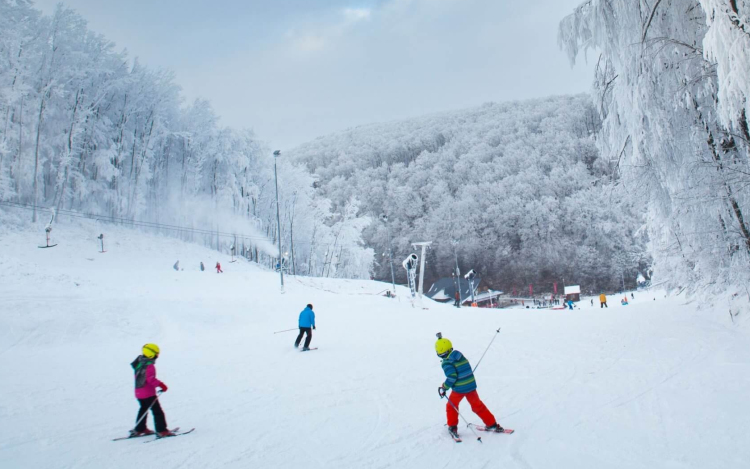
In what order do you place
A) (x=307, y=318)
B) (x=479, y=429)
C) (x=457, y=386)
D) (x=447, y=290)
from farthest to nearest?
(x=447, y=290), (x=307, y=318), (x=479, y=429), (x=457, y=386)

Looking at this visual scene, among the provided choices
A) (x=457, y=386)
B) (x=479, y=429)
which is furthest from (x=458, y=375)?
(x=479, y=429)

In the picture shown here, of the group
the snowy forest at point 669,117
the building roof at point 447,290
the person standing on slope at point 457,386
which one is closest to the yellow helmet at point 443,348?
the person standing on slope at point 457,386

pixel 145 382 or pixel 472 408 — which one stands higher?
pixel 145 382

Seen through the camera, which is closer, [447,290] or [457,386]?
[457,386]

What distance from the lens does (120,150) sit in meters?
30.0

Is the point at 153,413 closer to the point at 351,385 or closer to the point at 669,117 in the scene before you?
the point at 351,385

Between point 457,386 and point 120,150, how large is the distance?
33.4 metres

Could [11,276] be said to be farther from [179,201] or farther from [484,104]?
[484,104]

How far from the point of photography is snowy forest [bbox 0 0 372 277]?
24391 millimetres

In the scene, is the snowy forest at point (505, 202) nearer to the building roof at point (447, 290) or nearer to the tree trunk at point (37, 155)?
the building roof at point (447, 290)

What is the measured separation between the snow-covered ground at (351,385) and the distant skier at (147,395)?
22cm

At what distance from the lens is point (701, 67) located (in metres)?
6.44

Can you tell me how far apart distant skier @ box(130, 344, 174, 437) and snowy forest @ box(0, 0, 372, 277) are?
82.1 ft

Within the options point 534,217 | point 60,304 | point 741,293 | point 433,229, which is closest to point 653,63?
point 741,293
